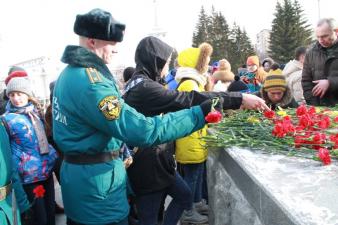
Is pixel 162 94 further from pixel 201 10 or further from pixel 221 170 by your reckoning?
pixel 201 10

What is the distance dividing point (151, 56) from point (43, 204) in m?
1.94

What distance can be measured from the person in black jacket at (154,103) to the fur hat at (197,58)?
40.7 inches

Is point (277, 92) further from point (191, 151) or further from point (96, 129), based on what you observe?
point (96, 129)

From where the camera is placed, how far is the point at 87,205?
2273mm

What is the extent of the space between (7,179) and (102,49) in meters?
0.94

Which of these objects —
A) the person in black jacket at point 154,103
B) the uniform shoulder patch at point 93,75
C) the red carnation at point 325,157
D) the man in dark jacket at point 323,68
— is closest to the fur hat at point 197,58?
the person in black jacket at point 154,103

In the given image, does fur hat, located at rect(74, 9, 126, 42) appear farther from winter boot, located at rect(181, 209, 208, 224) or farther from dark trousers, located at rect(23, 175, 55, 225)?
winter boot, located at rect(181, 209, 208, 224)

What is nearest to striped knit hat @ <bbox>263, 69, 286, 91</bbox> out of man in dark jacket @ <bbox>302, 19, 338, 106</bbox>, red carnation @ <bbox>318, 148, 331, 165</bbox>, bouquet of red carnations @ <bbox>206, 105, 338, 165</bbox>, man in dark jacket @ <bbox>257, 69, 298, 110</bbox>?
man in dark jacket @ <bbox>257, 69, 298, 110</bbox>

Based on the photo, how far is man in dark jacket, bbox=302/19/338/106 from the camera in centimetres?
425

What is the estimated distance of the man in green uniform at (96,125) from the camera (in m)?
2.05

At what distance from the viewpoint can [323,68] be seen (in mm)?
4547

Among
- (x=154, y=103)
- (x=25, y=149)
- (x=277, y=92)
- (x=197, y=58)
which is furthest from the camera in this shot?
(x=277, y=92)

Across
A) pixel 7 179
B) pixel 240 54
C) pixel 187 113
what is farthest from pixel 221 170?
pixel 240 54

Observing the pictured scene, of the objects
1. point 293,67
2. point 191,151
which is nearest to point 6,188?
point 191,151
